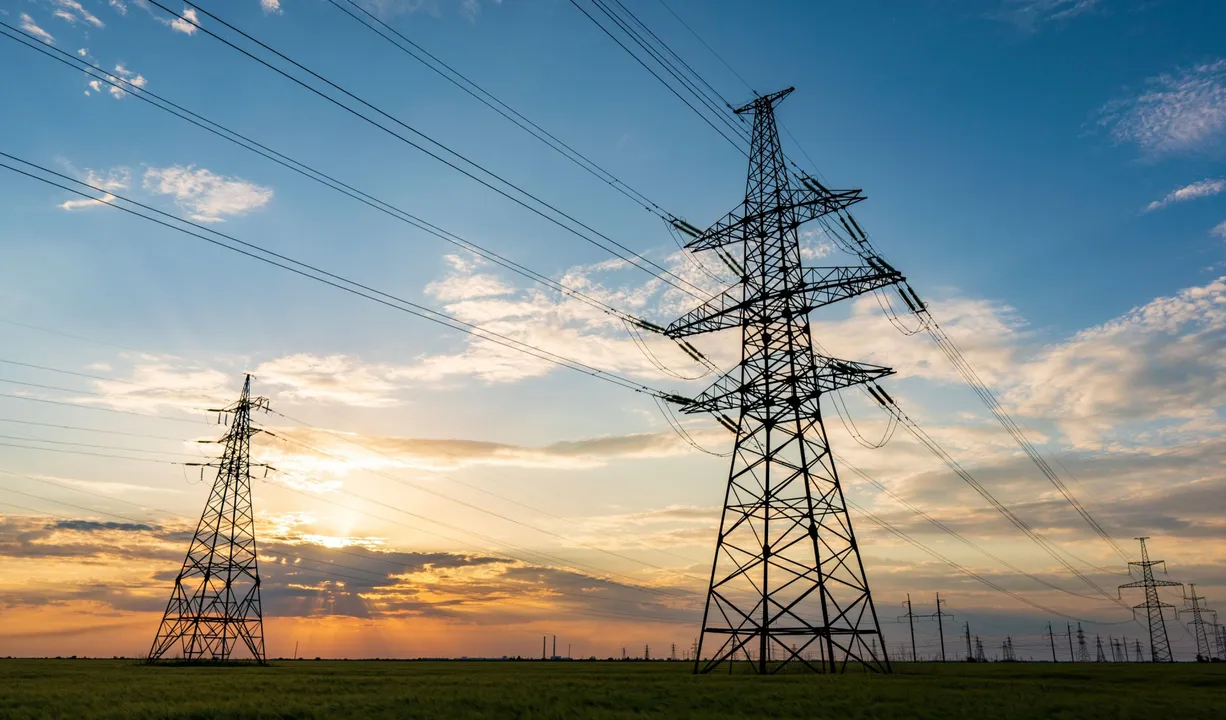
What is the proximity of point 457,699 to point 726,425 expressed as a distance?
21.5 m

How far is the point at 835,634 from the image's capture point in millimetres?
37062

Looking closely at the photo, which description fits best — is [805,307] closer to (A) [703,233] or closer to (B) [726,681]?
(A) [703,233]

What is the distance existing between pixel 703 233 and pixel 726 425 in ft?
37.6

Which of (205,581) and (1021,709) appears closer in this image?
(1021,709)

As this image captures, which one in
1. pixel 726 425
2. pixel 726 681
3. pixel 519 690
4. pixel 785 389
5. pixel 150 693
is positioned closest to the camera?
pixel 150 693

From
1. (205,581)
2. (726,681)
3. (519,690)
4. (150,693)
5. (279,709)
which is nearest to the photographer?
(279,709)

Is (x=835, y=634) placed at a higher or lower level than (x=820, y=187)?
lower

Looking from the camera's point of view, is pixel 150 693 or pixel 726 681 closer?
pixel 150 693

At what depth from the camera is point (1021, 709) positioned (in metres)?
27.9

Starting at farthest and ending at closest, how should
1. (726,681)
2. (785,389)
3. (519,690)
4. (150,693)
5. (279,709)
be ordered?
(785,389), (726,681), (519,690), (150,693), (279,709)

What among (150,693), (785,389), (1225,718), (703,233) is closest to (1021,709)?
(1225,718)

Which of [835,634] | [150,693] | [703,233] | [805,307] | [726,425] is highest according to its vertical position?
[703,233]

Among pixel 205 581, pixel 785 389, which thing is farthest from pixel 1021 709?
pixel 205 581

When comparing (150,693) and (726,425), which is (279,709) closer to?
(150,693)
